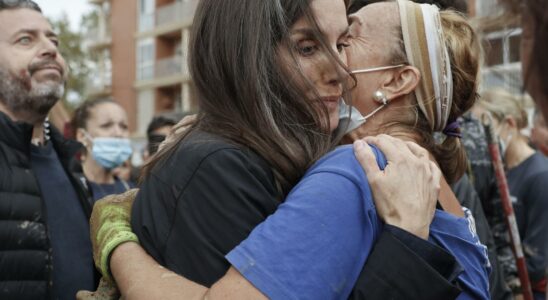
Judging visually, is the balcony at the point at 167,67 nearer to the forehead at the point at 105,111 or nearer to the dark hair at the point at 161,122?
the dark hair at the point at 161,122

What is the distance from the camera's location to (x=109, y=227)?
1.82m

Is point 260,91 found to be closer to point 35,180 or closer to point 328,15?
point 328,15

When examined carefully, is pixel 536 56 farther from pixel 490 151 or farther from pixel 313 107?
pixel 490 151

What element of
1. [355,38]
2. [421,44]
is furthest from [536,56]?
[355,38]

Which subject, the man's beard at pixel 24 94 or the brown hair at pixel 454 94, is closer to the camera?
→ the brown hair at pixel 454 94

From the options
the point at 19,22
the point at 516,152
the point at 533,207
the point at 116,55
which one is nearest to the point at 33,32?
the point at 19,22

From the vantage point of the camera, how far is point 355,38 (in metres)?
2.16

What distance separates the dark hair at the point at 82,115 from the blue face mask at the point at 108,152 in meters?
0.33

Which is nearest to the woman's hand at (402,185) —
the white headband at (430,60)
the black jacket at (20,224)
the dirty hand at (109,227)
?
the white headband at (430,60)

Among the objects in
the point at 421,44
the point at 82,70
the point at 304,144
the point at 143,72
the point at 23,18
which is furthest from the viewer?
the point at 143,72

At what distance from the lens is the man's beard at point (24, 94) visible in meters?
3.48

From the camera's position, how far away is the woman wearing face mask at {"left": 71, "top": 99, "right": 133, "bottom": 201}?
580 centimetres

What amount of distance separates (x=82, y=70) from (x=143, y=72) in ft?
14.4

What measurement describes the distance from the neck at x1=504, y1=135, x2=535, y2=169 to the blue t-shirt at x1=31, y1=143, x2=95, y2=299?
11.2 feet
